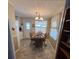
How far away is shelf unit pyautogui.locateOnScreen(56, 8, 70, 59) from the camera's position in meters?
2.18

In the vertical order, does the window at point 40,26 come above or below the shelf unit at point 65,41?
above

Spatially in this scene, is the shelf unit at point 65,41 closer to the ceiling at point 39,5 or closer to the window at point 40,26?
the ceiling at point 39,5

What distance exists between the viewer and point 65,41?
2.39 meters

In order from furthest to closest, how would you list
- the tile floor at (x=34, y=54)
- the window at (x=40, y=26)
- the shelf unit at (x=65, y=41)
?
the window at (x=40, y=26) → the tile floor at (x=34, y=54) → the shelf unit at (x=65, y=41)

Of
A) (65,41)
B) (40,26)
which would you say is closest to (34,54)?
(65,41)

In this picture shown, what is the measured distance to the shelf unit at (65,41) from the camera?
2181 mm

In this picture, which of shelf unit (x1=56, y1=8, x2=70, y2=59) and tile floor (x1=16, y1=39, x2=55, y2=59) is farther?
tile floor (x1=16, y1=39, x2=55, y2=59)

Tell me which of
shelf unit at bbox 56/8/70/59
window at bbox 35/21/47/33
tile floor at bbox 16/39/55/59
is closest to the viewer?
shelf unit at bbox 56/8/70/59

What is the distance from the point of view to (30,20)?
46.7ft

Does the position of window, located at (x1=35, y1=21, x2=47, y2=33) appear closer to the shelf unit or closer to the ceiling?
the ceiling

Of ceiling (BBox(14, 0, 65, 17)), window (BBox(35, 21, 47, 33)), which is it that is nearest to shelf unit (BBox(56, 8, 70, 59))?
ceiling (BBox(14, 0, 65, 17))

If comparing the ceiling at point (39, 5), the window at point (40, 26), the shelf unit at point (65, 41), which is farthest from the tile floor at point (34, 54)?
the window at point (40, 26)

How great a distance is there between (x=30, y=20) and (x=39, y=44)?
6.56m
